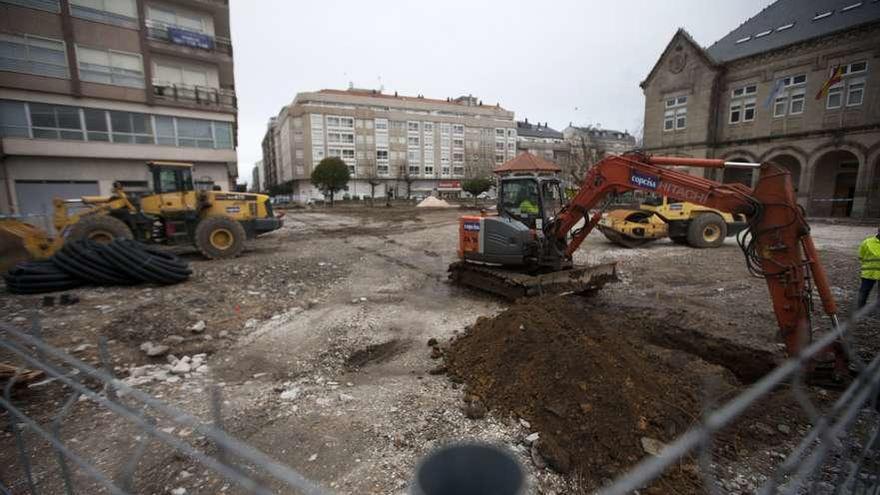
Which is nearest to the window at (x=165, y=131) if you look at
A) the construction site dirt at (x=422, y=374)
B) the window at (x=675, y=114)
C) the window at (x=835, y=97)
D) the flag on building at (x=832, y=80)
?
the construction site dirt at (x=422, y=374)

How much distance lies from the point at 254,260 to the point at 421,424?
8.92 meters

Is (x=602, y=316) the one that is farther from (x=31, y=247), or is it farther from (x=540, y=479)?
(x=31, y=247)

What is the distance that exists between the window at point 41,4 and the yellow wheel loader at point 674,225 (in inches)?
968

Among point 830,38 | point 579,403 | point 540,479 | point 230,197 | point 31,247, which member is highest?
point 830,38

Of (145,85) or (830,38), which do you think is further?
(830,38)

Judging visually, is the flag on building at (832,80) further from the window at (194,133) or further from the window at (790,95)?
the window at (194,133)

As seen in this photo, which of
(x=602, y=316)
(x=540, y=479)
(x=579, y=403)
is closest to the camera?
(x=540, y=479)

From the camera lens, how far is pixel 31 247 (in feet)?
29.1

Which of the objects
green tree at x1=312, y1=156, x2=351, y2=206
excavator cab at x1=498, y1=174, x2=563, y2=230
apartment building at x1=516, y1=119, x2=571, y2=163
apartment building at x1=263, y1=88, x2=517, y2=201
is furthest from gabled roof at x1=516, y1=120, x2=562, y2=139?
excavator cab at x1=498, y1=174, x2=563, y2=230

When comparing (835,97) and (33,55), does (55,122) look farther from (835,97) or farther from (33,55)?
(835,97)

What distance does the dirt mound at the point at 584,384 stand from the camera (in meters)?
3.22

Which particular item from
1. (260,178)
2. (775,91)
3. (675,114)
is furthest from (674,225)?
(260,178)

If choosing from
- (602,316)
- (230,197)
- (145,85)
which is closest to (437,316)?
(602,316)

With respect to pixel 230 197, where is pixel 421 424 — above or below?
below
